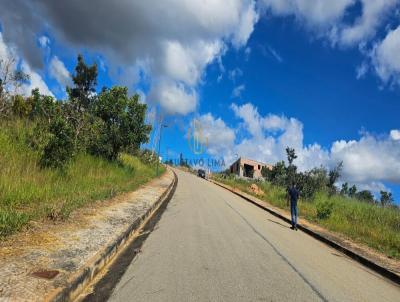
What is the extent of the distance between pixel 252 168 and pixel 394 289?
8700 centimetres

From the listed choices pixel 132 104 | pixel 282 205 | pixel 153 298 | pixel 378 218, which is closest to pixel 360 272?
pixel 153 298

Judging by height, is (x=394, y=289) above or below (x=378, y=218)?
below

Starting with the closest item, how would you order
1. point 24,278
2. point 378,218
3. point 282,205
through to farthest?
1. point 24,278
2. point 378,218
3. point 282,205

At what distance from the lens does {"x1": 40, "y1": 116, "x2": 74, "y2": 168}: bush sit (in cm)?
1347

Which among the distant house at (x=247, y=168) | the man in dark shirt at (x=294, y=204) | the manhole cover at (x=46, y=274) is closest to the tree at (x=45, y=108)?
the man in dark shirt at (x=294, y=204)

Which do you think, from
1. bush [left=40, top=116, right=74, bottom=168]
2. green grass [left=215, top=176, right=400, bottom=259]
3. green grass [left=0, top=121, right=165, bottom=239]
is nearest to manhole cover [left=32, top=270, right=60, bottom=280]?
green grass [left=0, top=121, right=165, bottom=239]

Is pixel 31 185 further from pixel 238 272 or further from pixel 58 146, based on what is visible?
pixel 238 272

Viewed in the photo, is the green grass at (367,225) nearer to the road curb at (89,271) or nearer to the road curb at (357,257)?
the road curb at (357,257)

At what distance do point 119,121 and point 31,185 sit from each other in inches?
658

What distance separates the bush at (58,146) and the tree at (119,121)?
10403 mm

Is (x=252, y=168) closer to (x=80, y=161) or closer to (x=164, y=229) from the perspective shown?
(x=80, y=161)

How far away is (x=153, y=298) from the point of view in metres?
5.01

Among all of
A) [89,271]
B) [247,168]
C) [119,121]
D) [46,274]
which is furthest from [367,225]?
[247,168]

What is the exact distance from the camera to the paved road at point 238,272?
5465 millimetres
